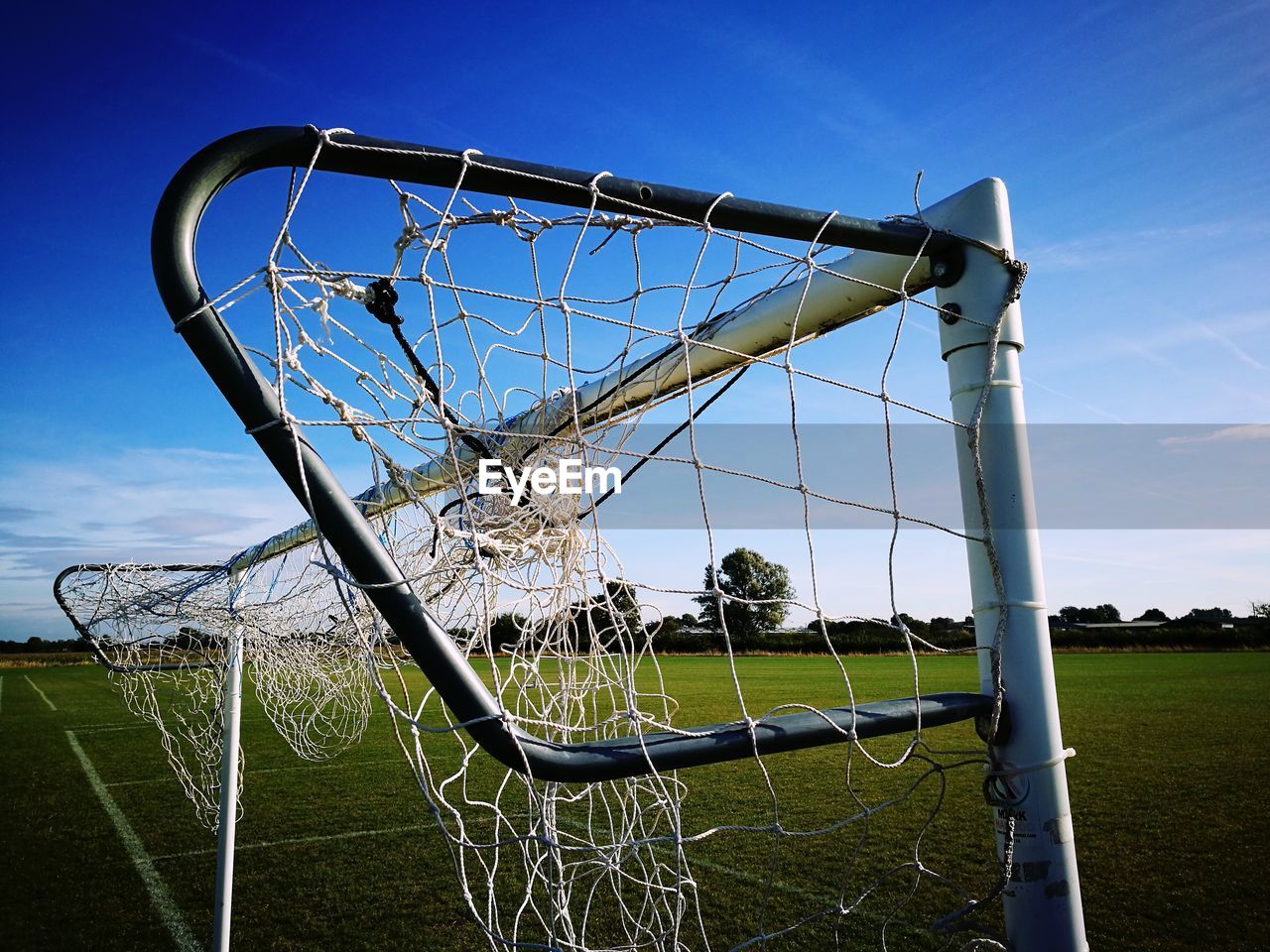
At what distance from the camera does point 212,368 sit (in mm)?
931

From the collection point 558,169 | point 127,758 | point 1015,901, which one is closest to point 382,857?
point 1015,901

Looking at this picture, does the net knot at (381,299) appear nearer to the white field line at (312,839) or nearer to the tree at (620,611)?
the tree at (620,611)

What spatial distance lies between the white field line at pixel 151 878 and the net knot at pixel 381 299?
9.88ft

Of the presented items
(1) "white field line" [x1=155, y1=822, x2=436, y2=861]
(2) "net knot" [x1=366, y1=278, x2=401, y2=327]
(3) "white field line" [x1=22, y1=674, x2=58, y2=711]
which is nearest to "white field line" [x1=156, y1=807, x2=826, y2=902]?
(1) "white field line" [x1=155, y1=822, x2=436, y2=861]

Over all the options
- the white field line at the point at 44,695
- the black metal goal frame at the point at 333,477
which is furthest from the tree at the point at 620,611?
the white field line at the point at 44,695

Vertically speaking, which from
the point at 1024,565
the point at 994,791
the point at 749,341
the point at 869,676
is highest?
the point at 749,341

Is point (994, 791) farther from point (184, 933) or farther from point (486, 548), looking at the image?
point (184, 933)

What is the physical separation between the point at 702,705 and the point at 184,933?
8.27 m

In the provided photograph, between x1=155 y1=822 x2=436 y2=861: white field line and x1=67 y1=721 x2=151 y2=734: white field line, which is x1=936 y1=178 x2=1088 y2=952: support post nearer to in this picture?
x1=155 y1=822 x2=436 y2=861: white field line

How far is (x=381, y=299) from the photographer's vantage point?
1.37 meters

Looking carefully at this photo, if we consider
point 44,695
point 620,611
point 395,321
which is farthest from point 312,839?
point 44,695

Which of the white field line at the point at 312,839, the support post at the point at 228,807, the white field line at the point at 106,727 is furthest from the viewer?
the white field line at the point at 106,727

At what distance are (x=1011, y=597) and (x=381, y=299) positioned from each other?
46.0 inches

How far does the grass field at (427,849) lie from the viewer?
3.05 m
